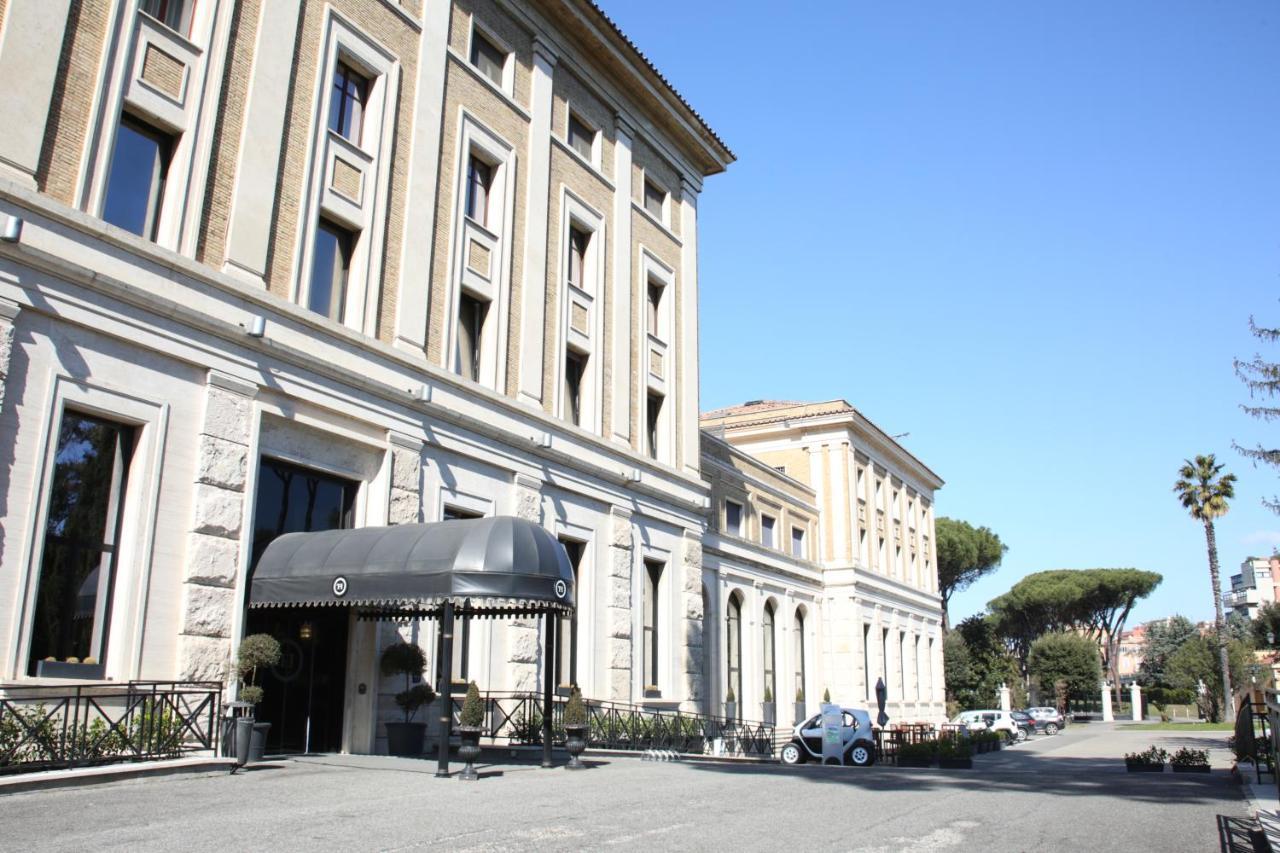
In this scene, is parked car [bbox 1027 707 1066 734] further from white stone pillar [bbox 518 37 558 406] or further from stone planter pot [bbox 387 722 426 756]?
stone planter pot [bbox 387 722 426 756]

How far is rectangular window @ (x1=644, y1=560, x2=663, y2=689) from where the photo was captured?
26.3m

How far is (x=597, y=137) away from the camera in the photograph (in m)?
26.7

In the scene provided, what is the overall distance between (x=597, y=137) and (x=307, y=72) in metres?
10.1

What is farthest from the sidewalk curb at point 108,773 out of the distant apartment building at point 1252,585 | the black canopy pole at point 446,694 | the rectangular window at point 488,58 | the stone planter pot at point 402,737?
the distant apartment building at point 1252,585

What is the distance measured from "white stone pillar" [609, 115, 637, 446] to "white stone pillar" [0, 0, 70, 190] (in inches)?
567

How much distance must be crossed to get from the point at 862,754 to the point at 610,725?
6.94 metres

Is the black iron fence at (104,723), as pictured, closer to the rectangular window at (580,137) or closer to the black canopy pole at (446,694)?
the black canopy pole at (446,694)

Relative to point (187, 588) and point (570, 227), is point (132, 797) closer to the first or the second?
point (187, 588)

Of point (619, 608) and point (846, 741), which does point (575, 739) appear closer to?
point (619, 608)

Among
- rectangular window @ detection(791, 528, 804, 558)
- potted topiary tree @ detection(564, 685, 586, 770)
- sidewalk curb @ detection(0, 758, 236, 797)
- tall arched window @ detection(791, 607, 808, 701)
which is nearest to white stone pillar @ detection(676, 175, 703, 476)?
potted topiary tree @ detection(564, 685, 586, 770)

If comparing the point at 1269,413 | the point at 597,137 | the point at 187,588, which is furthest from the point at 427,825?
the point at 1269,413

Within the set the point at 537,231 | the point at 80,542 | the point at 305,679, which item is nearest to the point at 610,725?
the point at 305,679

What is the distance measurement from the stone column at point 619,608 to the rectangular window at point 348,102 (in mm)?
10460

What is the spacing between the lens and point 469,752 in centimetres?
1359
